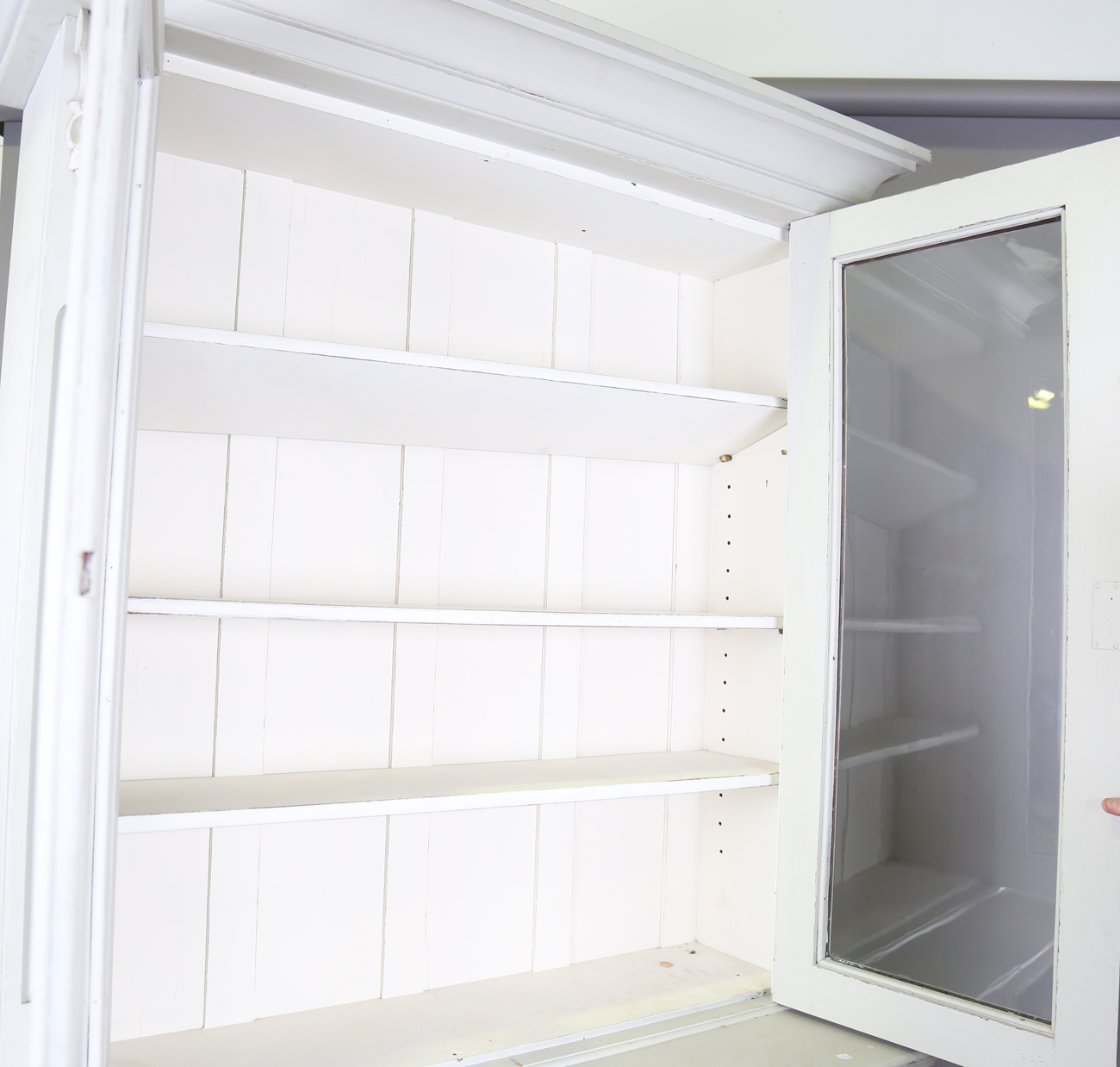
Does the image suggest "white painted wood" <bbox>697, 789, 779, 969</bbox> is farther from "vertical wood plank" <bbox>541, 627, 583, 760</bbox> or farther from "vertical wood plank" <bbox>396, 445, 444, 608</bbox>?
"vertical wood plank" <bbox>396, 445, 444, 608</bbox>

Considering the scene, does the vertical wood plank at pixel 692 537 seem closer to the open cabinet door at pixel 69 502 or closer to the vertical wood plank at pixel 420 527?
the vertical wood plank at pixel 420 527

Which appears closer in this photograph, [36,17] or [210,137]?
[36,17]

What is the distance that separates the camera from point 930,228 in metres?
1.36

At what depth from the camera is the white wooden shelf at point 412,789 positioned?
112cm

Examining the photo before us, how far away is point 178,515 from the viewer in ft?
4.45

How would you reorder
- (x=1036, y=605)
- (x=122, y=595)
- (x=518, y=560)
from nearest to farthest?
(x=122, y=595), (x=1036, y=605), (x=518, y=560)

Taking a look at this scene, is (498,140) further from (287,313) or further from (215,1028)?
(215,1028)

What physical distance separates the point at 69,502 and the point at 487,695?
38.3 inches

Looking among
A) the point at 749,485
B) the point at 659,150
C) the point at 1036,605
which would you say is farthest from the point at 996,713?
the point at 659,150

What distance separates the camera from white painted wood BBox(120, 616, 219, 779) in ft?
4.31

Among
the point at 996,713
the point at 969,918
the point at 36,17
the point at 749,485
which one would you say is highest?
the point at 36,17

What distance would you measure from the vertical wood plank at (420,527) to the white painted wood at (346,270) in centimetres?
20

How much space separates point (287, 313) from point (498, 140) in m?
0.42

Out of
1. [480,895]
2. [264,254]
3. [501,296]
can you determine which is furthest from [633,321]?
[480,895]
